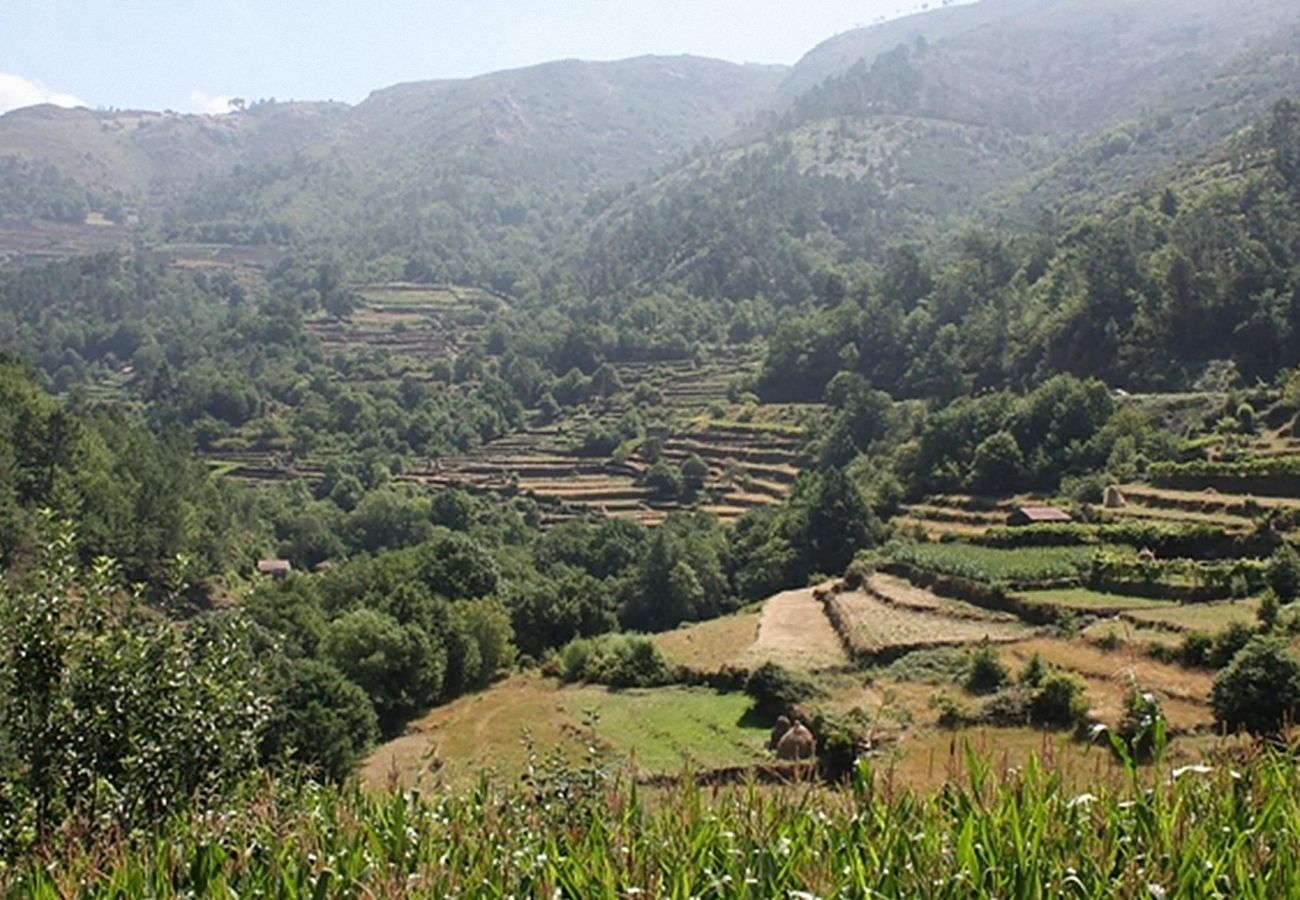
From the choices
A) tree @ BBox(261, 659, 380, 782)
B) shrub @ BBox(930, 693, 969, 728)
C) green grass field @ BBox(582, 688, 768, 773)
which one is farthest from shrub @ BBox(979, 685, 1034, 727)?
tree @ BBox(261, 659, 380, 782)

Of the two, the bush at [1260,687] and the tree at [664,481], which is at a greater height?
the bush at [1260,687]

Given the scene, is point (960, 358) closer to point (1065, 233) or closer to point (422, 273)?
point (1065, 233)

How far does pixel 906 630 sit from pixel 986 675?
6.30m

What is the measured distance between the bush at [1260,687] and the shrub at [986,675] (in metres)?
6.53

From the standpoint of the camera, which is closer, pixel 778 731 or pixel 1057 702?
pixel 1057 702

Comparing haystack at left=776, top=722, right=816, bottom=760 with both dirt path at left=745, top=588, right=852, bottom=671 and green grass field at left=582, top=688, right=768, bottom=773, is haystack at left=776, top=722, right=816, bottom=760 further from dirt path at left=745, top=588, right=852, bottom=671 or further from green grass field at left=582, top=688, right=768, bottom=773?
dirt path at left=745, top=588, right=852, bottom=671

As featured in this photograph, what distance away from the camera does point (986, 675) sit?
30469 mm

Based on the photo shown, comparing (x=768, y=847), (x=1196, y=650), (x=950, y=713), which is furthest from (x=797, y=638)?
(x=768, y=847)

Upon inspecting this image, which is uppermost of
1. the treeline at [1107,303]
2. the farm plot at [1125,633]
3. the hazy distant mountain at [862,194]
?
the hazy distant mountain at [862,194]

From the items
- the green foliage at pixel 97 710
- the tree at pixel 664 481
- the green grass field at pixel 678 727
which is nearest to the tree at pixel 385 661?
the green grass field at pixel 678 727

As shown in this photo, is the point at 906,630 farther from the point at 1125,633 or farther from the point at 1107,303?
the point at 1107,303

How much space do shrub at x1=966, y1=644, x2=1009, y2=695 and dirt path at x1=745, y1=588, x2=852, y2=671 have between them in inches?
191

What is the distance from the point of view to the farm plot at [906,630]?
3475 centimetres

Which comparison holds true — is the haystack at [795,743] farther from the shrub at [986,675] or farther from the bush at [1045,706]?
the shrub at [986,675]
